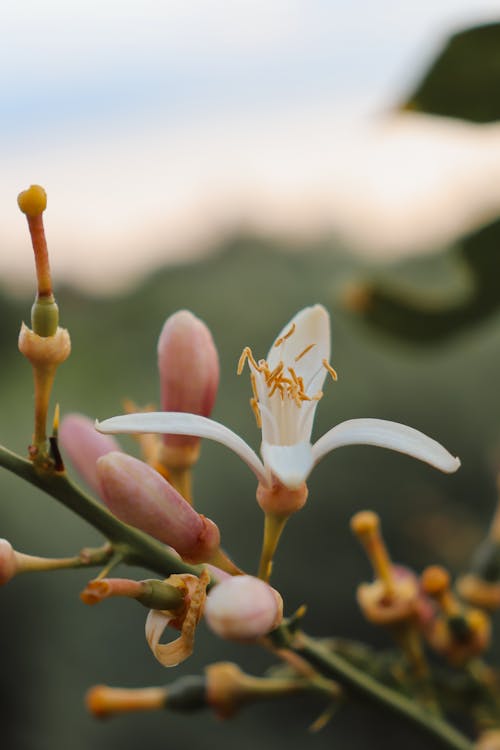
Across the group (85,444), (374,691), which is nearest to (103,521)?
(85,444)

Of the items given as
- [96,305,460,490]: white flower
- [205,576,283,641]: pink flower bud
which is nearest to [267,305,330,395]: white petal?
[96,305,460,490]: white flower

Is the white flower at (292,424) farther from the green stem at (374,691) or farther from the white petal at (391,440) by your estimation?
the green stem at (374,691)

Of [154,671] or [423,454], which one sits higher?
[423,454]

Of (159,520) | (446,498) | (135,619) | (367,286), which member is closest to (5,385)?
(135,619)

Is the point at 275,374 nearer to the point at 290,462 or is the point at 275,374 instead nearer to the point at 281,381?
the point at 281,381

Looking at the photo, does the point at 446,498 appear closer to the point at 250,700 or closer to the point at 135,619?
the point at 135,619

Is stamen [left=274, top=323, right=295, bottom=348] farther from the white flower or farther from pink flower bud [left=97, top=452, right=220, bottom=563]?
pink flower bud [left=97, top=452, right=220, bottom=563]
